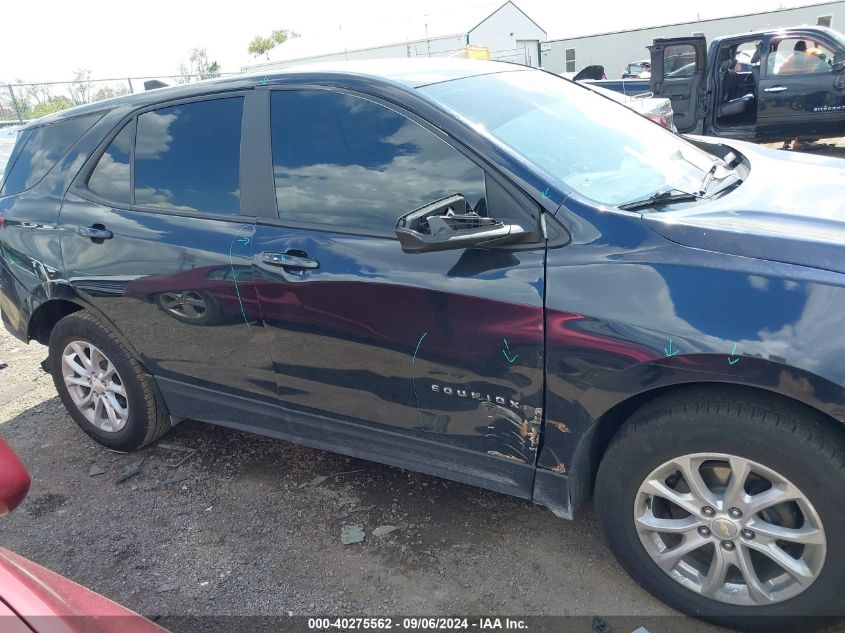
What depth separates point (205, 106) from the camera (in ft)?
10.0


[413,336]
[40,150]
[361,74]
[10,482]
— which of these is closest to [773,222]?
[413,336]

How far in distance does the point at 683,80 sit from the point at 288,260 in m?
8.84

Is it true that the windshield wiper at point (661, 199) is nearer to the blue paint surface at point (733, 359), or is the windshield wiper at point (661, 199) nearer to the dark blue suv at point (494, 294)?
the dark blue suv at point (494, 294)

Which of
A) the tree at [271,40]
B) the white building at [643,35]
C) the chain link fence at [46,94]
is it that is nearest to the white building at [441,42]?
the white building at [643,35]

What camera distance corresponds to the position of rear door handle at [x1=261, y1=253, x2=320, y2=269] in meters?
2.66

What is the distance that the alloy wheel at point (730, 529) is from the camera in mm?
2039

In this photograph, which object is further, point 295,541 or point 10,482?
point 295,541

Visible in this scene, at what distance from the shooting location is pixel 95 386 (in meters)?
3.66

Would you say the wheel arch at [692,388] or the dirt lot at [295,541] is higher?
the wheel arch at [692,388]

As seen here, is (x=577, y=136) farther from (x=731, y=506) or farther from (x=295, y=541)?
(x=295, y=541)

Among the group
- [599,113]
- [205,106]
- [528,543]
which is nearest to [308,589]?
[528,543]

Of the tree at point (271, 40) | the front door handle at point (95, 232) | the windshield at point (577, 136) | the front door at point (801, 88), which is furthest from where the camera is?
the tree at point (271, 40)

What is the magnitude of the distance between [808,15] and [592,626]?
3773cm

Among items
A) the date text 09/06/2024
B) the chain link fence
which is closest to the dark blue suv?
the date text 09/06/2024
